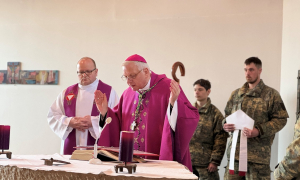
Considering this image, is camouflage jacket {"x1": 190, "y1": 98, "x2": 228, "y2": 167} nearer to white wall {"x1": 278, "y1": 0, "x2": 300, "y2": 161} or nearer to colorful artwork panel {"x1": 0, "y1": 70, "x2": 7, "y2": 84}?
white wall {"x1": 278, "y1": 0, "x2": 300, "y2": 161}

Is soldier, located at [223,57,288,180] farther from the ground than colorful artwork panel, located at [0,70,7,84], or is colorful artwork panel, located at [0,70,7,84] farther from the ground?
colorful artwork panel, located at [0,70,7,84]

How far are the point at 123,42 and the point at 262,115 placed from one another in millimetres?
3185

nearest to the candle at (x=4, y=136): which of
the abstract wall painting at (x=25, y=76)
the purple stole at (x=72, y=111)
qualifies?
the purple stole at (x=72, y=111)

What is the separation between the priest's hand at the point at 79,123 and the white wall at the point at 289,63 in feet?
9.64

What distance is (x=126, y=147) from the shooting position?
2293mm

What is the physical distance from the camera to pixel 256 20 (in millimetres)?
6430

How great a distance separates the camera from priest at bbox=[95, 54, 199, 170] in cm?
338

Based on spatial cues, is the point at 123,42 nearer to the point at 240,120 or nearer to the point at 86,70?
the point at 86,70

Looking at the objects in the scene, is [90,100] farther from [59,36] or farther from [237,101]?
[59,36]

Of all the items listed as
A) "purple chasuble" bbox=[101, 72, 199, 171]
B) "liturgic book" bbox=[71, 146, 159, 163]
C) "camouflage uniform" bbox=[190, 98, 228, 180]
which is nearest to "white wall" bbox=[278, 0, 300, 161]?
"camouflage uniform" bbox=[190, 98, 228, 180]

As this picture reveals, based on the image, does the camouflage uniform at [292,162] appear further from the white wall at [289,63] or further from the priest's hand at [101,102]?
the white wall at [289,63]

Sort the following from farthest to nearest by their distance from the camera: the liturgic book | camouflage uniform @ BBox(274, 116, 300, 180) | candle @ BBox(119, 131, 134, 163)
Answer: the liturgic book → camouflage uniform @ BBox(274, 116, 300, 180) → candle @ BBox(119, 131, 134, 163)

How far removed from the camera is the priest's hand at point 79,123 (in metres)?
5.00

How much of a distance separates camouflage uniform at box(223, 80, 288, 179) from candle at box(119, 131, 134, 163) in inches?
118
